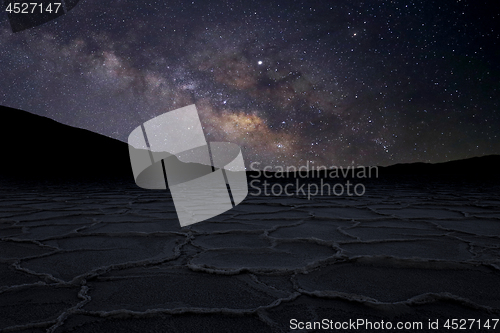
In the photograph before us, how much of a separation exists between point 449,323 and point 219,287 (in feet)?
2.10

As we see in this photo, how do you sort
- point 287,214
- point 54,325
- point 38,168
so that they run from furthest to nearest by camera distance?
point 38,168
point 287,214
point 54,325

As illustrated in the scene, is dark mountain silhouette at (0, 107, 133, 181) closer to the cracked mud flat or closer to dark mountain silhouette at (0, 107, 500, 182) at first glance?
dark mountain silhouette at (0, 107, 500, 182)

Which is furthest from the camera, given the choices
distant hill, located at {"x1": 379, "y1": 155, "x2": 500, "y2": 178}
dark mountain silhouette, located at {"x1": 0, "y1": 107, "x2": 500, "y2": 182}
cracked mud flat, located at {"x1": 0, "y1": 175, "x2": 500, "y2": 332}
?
distant hill, located at {"x1": 379, "y1": 155, "x2": 500, "y2": 178}

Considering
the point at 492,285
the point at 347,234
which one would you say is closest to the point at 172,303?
the point at 492,285

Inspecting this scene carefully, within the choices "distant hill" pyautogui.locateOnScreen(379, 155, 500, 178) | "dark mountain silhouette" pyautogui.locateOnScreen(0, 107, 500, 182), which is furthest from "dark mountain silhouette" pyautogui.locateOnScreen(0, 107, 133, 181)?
"distant hill" pyautogui.locateOnScreen(379, 155, 500, 178)

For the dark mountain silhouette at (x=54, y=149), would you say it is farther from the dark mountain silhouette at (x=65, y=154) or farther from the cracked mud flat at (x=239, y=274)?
the cracked mud flat at (x=239, y=274)

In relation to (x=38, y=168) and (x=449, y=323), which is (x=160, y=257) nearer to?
(x=449, y=323)

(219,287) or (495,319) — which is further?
(219,287)

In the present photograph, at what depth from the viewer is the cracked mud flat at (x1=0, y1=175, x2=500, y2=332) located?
0.86 m

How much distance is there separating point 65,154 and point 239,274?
1895cm

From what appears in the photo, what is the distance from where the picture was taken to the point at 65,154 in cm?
1744

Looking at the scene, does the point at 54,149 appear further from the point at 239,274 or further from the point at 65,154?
the point at 239,274

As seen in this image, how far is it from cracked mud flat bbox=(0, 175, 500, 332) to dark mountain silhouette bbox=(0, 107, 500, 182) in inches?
523

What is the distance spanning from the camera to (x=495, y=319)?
843 millimetres
